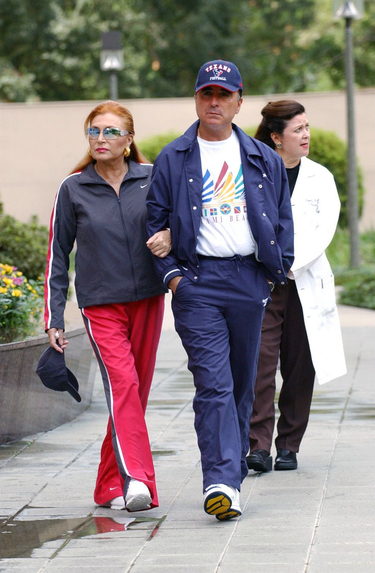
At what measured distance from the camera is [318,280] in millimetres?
5324

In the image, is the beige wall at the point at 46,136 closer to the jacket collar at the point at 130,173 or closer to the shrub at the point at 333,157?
the shrub at the point at 333,157

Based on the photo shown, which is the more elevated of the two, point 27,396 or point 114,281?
point 114,281

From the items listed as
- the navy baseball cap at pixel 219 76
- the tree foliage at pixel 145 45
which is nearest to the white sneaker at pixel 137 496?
the navy baseball cap at pixel 219 76

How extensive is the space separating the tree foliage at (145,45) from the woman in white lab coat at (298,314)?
2595cm

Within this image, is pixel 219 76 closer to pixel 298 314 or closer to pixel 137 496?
pixel 298 314

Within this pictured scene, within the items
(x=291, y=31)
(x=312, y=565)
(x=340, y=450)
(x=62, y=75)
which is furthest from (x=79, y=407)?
(x=291, y=31)

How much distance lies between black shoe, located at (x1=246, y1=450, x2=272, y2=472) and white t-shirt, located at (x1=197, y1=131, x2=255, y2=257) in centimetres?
125

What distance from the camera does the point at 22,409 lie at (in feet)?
20.5

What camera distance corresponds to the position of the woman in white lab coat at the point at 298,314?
5.30 metres

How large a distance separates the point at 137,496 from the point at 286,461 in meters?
1.22

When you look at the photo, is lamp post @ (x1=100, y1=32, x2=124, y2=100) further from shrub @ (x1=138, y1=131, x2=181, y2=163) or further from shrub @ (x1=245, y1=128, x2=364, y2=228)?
shrub @ (x1=245, y1=128, x2=364, y2=228)

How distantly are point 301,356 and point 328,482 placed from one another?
695 millimetres

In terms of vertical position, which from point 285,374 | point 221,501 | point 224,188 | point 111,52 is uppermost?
point 111,52

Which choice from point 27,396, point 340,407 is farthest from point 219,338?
point 340,407
